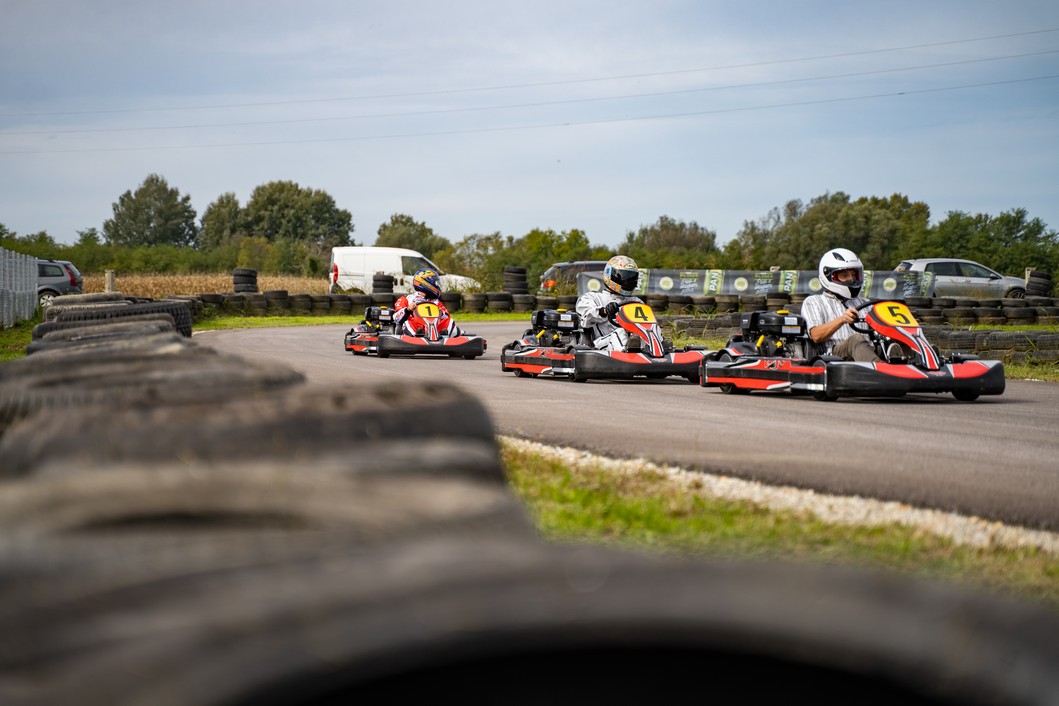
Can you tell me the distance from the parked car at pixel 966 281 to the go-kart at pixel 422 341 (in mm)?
18553

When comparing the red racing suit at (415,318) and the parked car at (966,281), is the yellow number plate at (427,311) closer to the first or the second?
the red racing suit at (415,318)

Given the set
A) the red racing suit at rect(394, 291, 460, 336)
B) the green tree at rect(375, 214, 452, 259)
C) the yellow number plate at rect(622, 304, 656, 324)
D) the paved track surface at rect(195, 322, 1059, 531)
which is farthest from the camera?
Answer: the green tree at rect(375, 214, 452, 259)

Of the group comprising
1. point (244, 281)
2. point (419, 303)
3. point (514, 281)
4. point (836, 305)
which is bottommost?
point (419, 303)

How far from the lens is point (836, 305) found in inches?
405

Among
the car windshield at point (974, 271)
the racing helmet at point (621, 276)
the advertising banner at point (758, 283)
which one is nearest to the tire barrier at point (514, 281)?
the advertising banner at point (758, 283)

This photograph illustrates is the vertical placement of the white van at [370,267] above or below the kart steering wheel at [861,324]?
above

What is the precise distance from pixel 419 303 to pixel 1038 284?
66.8 ft

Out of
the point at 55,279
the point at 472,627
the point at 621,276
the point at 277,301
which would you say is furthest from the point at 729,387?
the point at 55,279

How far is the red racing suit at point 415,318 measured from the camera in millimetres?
16172

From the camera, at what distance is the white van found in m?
34.4

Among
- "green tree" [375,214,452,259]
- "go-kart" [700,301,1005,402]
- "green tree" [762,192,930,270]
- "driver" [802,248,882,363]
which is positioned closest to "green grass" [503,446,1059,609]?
"go-kart" [700,301,1005,402]

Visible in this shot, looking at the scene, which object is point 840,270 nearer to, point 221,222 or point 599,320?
point 599,320

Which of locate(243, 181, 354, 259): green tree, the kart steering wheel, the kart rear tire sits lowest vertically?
the kart rear tire

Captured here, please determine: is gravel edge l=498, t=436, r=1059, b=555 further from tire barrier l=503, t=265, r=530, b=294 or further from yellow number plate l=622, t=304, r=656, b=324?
tire barrier l=503, t=265, r=530, b=294
